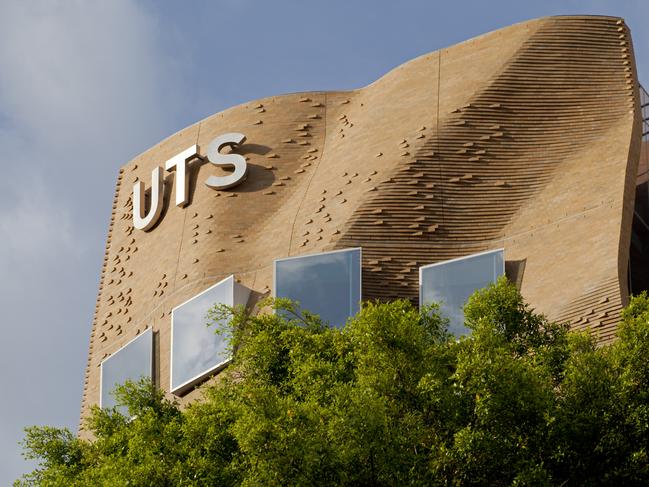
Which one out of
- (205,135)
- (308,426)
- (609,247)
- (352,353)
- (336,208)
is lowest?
(308,426)

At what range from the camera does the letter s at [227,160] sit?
2931cm

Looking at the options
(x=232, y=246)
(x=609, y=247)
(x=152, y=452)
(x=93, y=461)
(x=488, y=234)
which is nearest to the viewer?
(x=152, y=452)

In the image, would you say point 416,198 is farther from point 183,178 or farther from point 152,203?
point 152,203

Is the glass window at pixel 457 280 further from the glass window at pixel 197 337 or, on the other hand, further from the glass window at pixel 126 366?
the glass window at pixel 126 366

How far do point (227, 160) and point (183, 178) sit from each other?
1.08 metres

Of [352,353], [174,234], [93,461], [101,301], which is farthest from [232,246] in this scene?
[352,353]

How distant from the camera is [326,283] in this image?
1044 inches

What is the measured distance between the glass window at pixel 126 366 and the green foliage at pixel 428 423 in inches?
358

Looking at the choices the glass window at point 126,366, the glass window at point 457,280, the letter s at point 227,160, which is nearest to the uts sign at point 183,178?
the letter s at point 227,160

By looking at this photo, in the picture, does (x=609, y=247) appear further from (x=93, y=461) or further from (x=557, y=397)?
(x=93, y=461)

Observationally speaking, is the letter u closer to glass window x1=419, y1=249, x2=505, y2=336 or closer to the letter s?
the letter s

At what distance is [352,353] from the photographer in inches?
787

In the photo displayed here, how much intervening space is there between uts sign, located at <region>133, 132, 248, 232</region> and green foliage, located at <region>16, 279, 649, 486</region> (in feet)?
A: 33.1

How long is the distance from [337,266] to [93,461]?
6.20m
